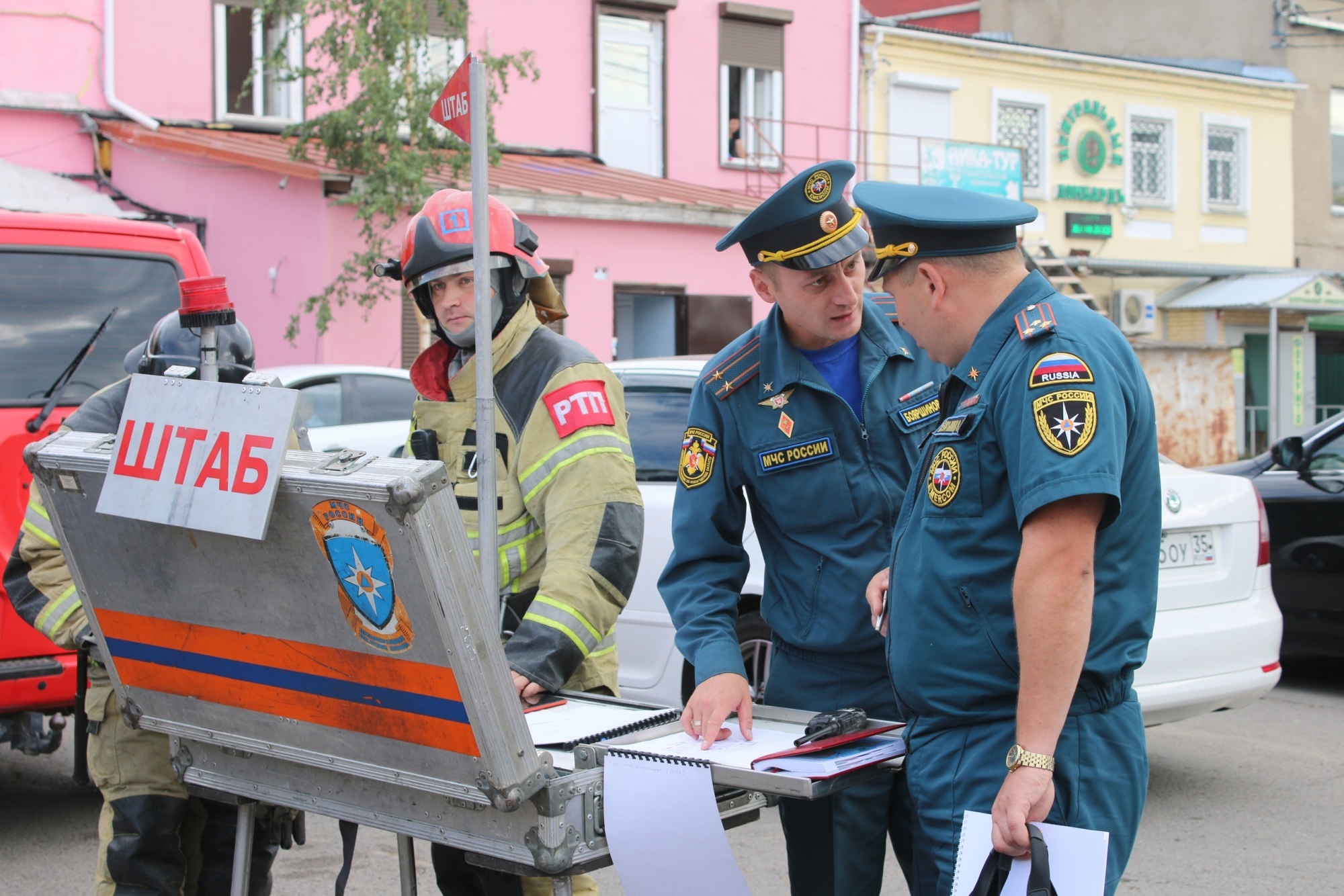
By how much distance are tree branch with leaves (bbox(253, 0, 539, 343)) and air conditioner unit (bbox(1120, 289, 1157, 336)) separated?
12.5 metres

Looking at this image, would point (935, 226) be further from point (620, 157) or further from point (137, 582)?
point (620, 157)

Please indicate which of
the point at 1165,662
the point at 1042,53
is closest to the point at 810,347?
the point at 1165,662

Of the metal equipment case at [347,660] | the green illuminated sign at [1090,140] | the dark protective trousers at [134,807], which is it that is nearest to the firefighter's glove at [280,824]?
the dark protective trousers at [134,807]

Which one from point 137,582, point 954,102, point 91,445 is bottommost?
point 137,582

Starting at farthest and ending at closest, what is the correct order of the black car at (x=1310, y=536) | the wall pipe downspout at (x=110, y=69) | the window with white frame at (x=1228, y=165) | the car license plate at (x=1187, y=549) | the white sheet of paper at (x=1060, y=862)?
the window with white frame at (x=1228, y=165), the wall pipe downspout at (x=110, y=69), the black car at (x=1310, y=536), the car license plate at (x=1187, y=549), the white sheet of paper at (x=1060, y=862)

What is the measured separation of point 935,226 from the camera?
2250 millimetres

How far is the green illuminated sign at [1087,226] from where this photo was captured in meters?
22.2

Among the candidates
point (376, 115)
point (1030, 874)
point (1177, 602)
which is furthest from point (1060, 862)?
point (376, 115)

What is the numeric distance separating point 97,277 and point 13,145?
34.8ft

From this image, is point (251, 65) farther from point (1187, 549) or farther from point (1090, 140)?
point (1187, 549)

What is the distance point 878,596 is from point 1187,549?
323cm

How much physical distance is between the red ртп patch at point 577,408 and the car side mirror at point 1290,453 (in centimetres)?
558

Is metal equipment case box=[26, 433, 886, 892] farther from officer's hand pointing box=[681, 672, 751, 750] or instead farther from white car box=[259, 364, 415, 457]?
white car box=[259, 364, 415, 457]

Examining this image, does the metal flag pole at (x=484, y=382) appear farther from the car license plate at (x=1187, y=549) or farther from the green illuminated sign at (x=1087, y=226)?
the green illuminated sign at (x=1087, y=226)
